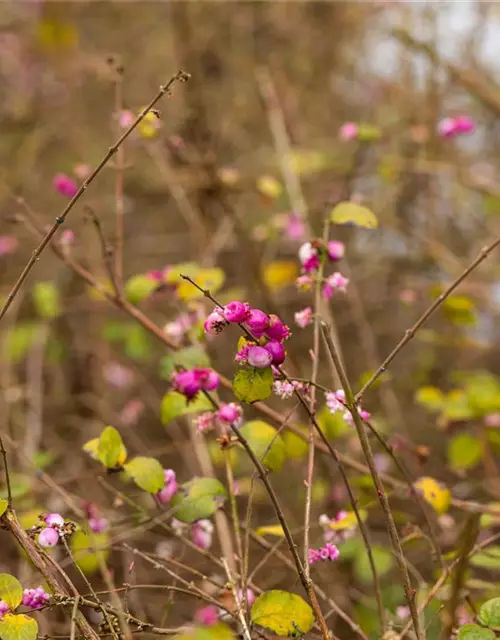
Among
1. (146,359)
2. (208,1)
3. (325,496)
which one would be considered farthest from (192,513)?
(208,1)

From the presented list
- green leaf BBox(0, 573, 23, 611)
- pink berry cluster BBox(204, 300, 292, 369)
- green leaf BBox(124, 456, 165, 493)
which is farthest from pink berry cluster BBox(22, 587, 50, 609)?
pink berry cluster BBox(204, 300, 292, 369)

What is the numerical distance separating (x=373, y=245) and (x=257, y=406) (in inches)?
63.1

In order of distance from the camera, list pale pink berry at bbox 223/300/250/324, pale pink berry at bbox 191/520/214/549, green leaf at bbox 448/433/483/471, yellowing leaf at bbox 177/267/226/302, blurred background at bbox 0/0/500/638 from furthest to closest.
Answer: blurred background at bbox 0/0/500/638, green leaf at bbox 448/433/483/471, yellowing leaf at bbox 177/267/226/302, pale pink berry at bbox 191/520/214/549, pale pink berry at bbox 223/300/250/324

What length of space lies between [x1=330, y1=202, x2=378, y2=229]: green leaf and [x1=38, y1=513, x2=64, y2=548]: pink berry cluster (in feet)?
1.93

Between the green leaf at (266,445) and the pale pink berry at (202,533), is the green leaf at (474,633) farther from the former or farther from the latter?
the pale pink berry at (202,533)

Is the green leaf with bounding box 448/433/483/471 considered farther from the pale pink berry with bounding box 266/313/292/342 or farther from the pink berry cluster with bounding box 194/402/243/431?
the pale pink berry with bounding box 266/313/292/342

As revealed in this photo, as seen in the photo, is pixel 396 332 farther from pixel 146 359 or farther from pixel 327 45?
pixel 327 45

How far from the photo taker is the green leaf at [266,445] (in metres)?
0.93

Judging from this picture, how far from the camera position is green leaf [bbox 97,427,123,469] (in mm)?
947

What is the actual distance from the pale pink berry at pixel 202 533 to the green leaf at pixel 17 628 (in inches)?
12.2

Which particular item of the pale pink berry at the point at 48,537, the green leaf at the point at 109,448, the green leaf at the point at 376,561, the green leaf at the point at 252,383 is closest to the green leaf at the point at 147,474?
the green leaf at the point at 109,448

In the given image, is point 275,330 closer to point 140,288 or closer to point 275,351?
point 275,351

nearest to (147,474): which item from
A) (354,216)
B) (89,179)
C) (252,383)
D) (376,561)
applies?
(252,383)

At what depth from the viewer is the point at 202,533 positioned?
1.07m
